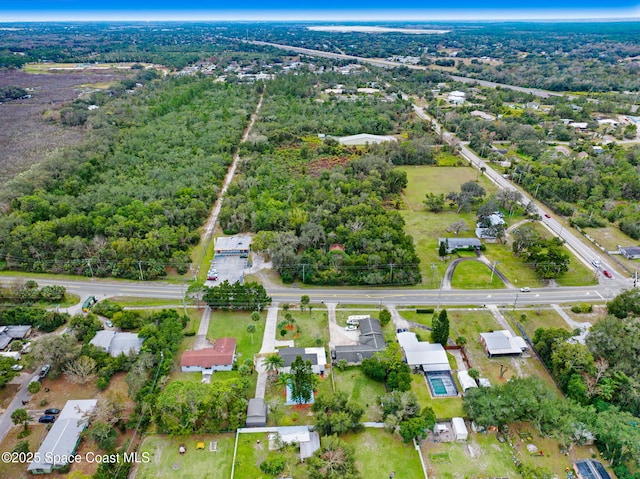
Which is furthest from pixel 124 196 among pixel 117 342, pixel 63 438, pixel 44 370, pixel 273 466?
pixel 273 466

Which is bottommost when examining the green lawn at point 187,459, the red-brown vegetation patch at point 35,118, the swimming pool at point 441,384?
the swimming pool at point 441,384

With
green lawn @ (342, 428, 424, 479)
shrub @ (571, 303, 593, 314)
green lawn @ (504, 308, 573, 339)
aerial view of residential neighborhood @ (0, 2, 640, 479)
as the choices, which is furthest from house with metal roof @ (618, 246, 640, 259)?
green lawn @ (342, 428, 424, 479)

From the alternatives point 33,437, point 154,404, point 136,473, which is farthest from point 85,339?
point 136,473

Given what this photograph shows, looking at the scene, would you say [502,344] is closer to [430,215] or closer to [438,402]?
[438,402]

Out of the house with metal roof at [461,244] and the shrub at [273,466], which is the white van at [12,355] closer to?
the shrub at [273,466]

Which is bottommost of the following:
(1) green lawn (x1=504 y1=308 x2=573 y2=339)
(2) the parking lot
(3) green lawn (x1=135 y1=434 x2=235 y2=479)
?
(1) green lawn (x1=504 y1=308 x2=573 y2=339)

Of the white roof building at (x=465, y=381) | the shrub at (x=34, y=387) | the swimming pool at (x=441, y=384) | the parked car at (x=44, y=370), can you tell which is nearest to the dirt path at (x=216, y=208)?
the parked car at (x=44, y=370)

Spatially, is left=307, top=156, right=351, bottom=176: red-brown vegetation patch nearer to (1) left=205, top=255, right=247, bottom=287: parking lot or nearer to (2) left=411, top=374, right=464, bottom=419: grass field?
(1) left=205, top=255, right=247, bottom=287: parking lot
